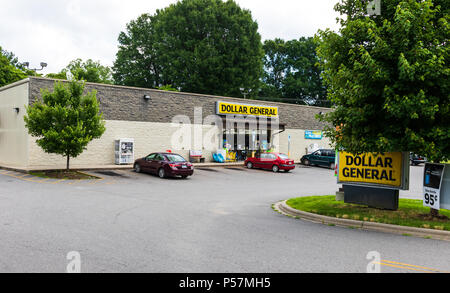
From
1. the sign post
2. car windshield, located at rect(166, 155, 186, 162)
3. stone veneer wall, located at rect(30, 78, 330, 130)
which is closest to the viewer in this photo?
the sign post

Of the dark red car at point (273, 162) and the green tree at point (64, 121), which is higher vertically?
the green tree at point (64, 121)

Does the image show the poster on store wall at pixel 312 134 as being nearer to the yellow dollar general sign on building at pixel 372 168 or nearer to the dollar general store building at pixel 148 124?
the dollar general store building at pixel 148 124

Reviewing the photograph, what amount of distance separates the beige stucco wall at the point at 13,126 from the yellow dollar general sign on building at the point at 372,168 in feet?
64.2

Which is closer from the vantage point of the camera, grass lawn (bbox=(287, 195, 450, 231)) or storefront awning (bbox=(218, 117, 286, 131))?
grass lawn (bbox=(287, 195, 450, 231))

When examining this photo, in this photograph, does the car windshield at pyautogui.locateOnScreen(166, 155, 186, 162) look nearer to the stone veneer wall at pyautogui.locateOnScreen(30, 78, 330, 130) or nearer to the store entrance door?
the stone veneer wall at pyautogui.locateOnScreen(30, 78, 330, 130)

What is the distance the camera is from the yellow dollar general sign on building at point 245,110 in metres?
31.3

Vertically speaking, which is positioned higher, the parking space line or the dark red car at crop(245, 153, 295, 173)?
the dark red car at crop(245, 153, 295, 173)

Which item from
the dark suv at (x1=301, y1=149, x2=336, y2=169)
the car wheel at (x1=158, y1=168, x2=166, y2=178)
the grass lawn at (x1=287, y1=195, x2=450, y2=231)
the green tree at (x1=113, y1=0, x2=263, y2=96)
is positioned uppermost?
the green tree at (x1=113, y1=0, x2=263, y2=96)

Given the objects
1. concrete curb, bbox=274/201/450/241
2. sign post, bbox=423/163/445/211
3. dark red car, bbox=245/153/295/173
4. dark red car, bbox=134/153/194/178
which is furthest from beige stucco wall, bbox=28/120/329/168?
sign post, bbox=423/163/445/211

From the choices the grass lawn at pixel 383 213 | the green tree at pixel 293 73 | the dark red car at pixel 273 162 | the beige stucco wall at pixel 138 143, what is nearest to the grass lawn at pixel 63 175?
the beige stucco wall at pixel 138 143

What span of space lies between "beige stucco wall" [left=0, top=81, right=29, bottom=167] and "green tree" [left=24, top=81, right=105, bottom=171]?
14.0 ft

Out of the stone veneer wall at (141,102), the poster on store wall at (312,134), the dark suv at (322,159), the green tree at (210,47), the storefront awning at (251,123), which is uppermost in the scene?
the green tree at (210,47)

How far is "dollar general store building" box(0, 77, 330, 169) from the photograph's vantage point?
922 inches

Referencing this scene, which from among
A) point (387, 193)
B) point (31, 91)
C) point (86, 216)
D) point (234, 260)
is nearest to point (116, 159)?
point (31, 91)
